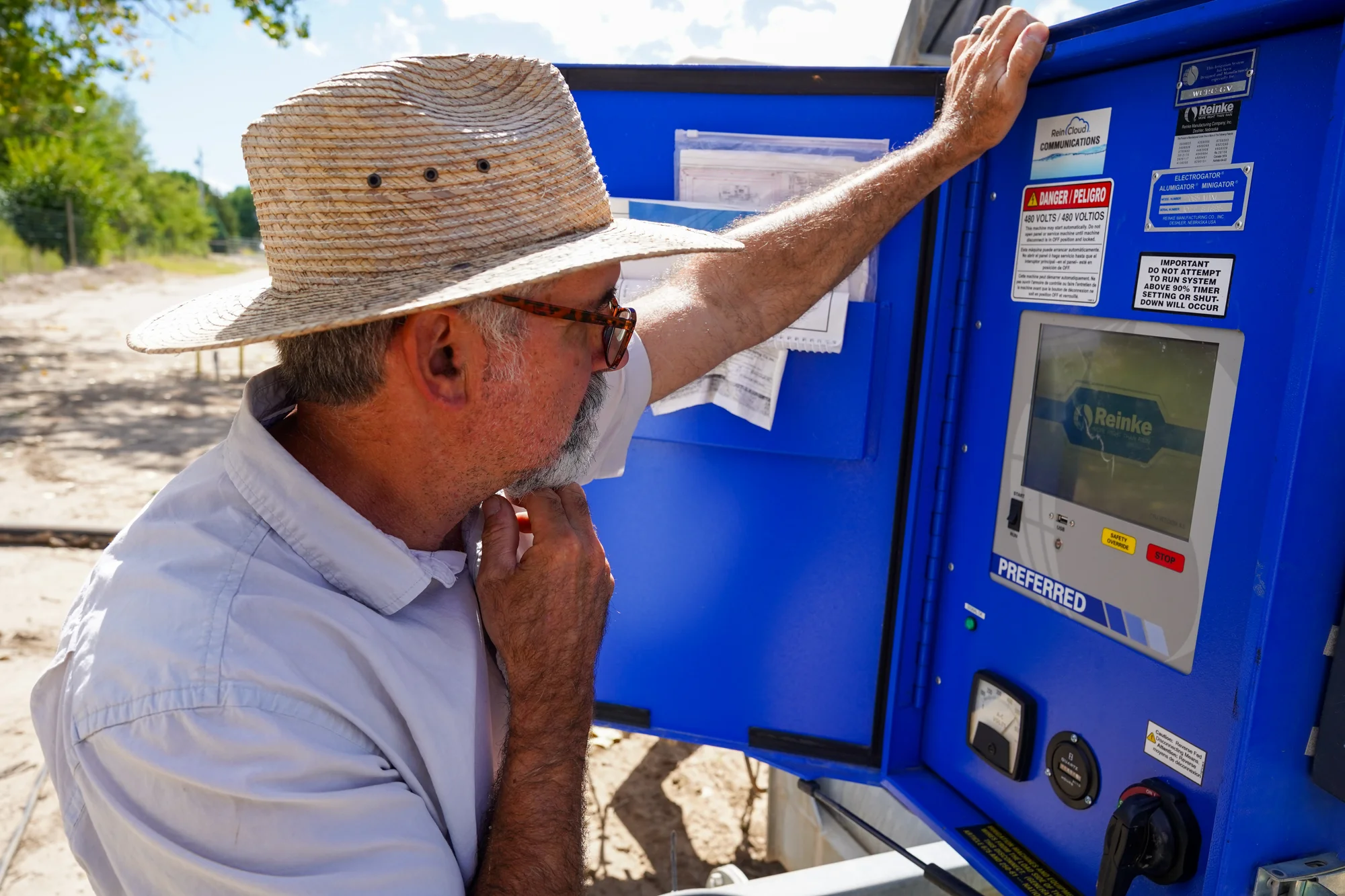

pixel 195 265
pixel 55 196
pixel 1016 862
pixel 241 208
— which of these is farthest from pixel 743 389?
pixel 241 208

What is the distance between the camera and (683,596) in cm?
209

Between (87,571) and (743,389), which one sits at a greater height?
(743,389)

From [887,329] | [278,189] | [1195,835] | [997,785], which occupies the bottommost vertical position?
[997,785]

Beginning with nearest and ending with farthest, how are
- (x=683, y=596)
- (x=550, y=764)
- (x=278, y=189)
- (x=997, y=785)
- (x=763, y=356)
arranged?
(x=278, y=189) < (x=550, y=764) < (x=997, y=785) < (x=763, y=356) < (x=683, y=596)

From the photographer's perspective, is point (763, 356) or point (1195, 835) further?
point (763, 356)

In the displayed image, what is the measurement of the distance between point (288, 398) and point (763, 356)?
0.94 m

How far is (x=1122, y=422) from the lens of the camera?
144 centimetres

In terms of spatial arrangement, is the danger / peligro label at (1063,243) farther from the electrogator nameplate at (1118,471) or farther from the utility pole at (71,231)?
the utility pole at (71,231)

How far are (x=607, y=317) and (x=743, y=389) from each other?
1.97 ft

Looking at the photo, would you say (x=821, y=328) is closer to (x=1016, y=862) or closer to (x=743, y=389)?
(x=743, y=389)

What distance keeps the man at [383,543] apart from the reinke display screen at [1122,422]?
0.44 meters

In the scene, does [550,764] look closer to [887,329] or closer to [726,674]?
[726,674]

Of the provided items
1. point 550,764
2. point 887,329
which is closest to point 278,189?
point 550,764

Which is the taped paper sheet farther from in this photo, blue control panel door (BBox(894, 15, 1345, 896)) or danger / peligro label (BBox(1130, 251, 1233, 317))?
danger / peligro label (BBox(1130, 251, 1233, 317))
